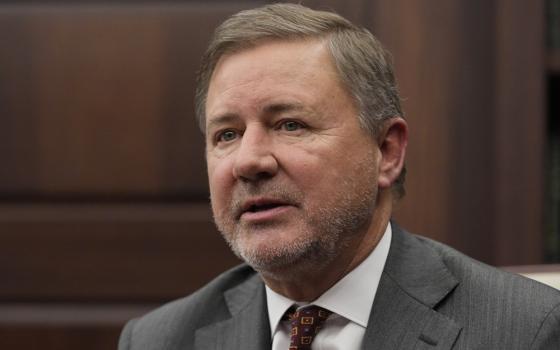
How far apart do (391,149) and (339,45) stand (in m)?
0.19

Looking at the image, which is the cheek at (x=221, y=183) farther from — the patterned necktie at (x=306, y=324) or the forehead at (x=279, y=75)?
the patterned necktie at (x=306, y=324)

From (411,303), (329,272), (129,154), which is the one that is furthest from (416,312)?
(129,154)

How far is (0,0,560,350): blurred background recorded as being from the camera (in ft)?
7.16

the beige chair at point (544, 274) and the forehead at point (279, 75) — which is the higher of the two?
the forehead at point (279, 75)

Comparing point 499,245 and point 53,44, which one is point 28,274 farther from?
point 499,245

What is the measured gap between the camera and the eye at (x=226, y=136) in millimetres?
1546

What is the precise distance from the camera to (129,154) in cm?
227

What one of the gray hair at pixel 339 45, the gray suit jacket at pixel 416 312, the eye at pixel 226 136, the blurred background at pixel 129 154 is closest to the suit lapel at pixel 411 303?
the gray suit jacket at pixel 416 312

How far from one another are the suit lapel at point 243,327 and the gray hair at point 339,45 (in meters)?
0.34

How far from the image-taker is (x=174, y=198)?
227cm

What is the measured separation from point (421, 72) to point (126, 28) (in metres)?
0.67

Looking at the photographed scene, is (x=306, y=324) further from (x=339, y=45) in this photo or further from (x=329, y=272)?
(x=339, y=45)

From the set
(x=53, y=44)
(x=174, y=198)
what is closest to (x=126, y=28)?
(x=53, y=44)

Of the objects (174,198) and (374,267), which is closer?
(374,267)
